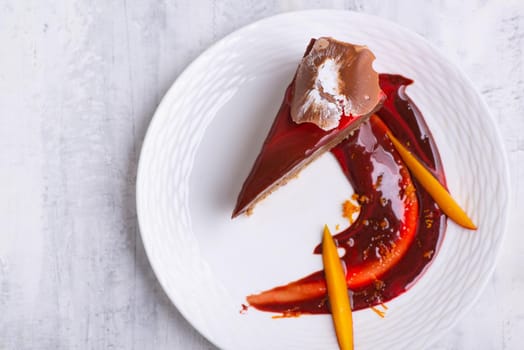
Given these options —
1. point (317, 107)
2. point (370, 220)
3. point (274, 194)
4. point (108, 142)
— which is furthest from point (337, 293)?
point (108, 142)

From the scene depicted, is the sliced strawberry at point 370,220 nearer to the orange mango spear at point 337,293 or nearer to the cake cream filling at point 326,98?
the orange mango spear at point 337,293

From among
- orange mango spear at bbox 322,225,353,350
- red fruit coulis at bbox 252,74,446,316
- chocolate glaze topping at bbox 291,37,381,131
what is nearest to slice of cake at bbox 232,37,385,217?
chocolate glaze topping at bbox 291,37,381,131

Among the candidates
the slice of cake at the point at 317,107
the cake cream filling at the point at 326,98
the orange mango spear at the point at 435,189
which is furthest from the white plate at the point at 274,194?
the cake cream filling at the point at 326,98

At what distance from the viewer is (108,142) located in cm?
225

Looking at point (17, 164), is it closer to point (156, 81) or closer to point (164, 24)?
point (156, 81)

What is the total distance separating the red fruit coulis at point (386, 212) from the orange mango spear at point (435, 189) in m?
0.02

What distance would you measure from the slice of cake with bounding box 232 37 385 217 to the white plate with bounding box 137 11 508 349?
0.14 meters

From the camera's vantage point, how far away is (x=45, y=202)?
227 cm

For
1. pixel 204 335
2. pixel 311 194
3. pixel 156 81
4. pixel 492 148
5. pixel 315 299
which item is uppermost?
pixel 492 148

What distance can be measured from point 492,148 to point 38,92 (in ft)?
5.39

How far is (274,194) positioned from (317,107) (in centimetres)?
42

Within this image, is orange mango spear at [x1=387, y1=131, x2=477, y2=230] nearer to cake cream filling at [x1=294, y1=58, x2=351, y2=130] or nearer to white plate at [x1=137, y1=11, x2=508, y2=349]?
white plate at [x1=137, y1=11, x2=508, y2=349]

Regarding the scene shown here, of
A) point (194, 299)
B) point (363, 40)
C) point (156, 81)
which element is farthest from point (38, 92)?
point (363, 40)

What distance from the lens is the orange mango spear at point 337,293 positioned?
212cm
